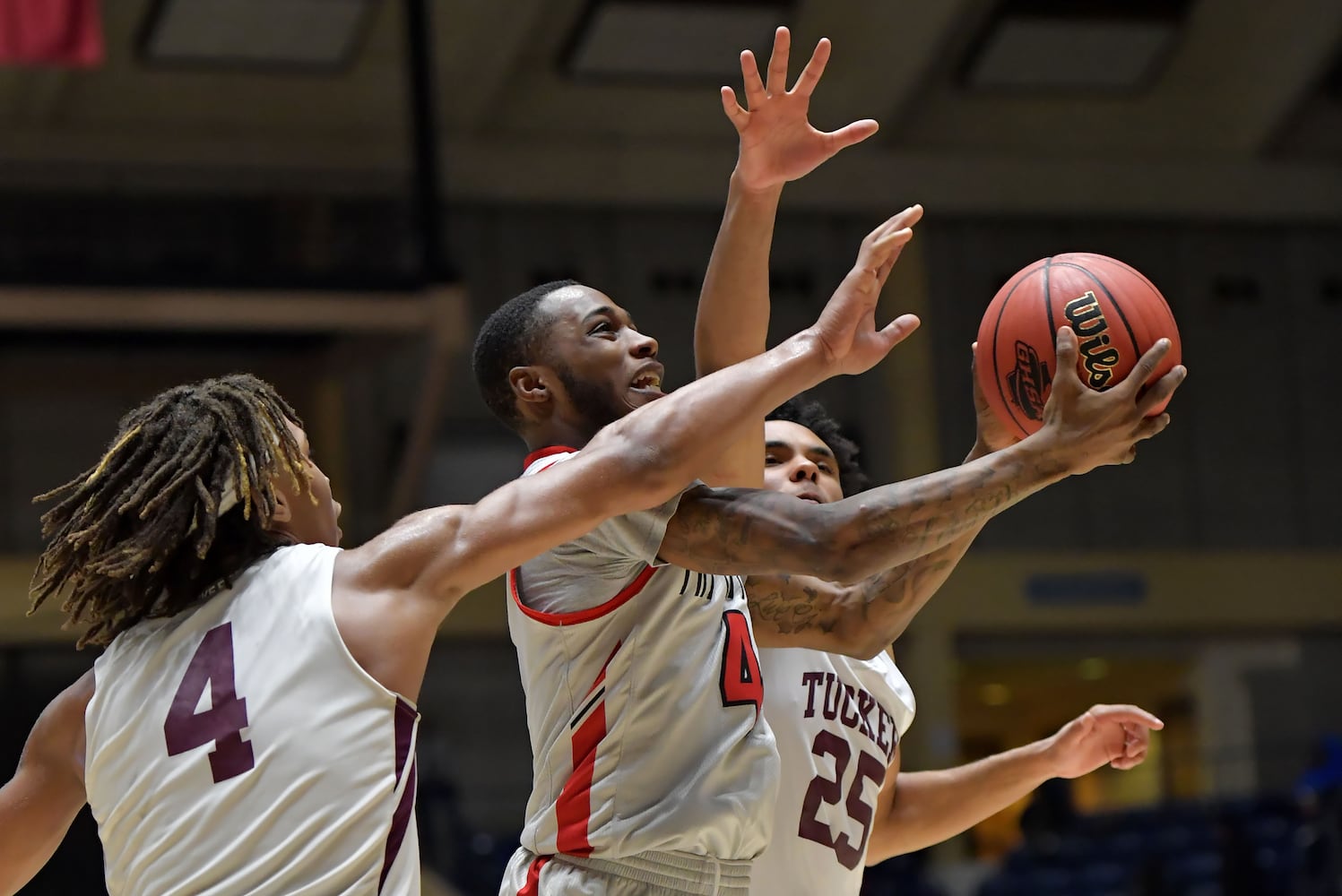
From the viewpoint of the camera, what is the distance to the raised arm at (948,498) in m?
3.21

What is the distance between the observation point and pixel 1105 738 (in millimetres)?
4488

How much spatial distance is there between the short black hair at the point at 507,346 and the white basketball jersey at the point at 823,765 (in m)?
0.90

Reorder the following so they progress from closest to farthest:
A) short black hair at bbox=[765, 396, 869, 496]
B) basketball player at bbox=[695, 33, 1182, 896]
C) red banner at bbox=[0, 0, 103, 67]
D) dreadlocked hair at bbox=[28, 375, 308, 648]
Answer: dreadlocked hair at bbox=[28, 375, 308, 648]
basketball player at bbox=[695, 33, 1182, 896]
short black hair at bbox=[765, 396, 869, 496]
red banner at bbox=[0, 0, 103, 67]

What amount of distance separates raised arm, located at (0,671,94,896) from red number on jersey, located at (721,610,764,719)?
1187mm

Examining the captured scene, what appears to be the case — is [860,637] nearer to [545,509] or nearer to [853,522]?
[853,522]

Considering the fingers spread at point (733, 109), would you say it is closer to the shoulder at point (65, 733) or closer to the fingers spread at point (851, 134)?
the fingers spread at point (851, 134)

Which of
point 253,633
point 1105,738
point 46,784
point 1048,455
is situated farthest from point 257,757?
point 1105,738

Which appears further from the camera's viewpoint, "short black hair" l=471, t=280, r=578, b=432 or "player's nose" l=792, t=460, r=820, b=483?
"player's nose" l=792, t=460, r=820, b=483

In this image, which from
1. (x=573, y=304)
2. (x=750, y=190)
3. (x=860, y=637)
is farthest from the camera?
(x=860, y=637)

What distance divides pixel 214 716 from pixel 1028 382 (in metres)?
1.65

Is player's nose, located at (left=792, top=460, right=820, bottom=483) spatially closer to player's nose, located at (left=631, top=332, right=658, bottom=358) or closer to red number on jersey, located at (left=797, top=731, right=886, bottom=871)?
red number on jersey, located at (left=797, top=731, right=886, bottom=871)

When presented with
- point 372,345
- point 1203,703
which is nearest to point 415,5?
point 372,345

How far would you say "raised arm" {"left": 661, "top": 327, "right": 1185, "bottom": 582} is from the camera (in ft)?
10.5

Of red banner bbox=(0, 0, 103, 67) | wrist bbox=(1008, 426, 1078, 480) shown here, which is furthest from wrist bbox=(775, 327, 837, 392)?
red banner bbox=(0, 0, 103, 67)
